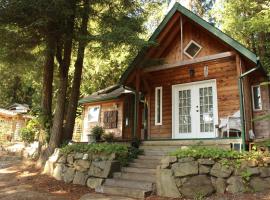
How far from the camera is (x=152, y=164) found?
752 cm

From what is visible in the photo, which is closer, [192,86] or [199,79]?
[199,79]

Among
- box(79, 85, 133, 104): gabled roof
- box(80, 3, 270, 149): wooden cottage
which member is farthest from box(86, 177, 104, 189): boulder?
A: box(79, 85, 133, 104): gabled roof

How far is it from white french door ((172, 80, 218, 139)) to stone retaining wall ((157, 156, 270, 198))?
12.1ft

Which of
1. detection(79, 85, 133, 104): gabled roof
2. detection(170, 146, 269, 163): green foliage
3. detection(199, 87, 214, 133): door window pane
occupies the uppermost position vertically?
detection(79, 85, 133, 104): gabled roof

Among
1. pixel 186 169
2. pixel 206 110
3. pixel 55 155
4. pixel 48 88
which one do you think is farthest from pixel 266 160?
pixel 48 88

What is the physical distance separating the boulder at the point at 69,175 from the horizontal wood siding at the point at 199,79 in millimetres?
4137

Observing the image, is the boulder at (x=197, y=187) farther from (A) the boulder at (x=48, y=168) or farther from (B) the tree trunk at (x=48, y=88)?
(B) the tree trunk at (x=48, y=88)

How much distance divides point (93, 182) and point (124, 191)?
4.23 feet

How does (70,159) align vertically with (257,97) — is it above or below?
below

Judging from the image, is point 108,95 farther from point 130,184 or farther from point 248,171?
point 248,171

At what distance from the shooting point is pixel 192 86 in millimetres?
10422

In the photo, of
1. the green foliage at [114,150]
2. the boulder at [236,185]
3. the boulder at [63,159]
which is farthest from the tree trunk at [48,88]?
the boulder at [236,185]

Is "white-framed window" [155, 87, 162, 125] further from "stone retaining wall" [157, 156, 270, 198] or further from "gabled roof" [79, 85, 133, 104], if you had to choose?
"stone retaining wall" [157, 156, 270, 198]

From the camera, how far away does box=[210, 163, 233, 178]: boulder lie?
19.2 feet
